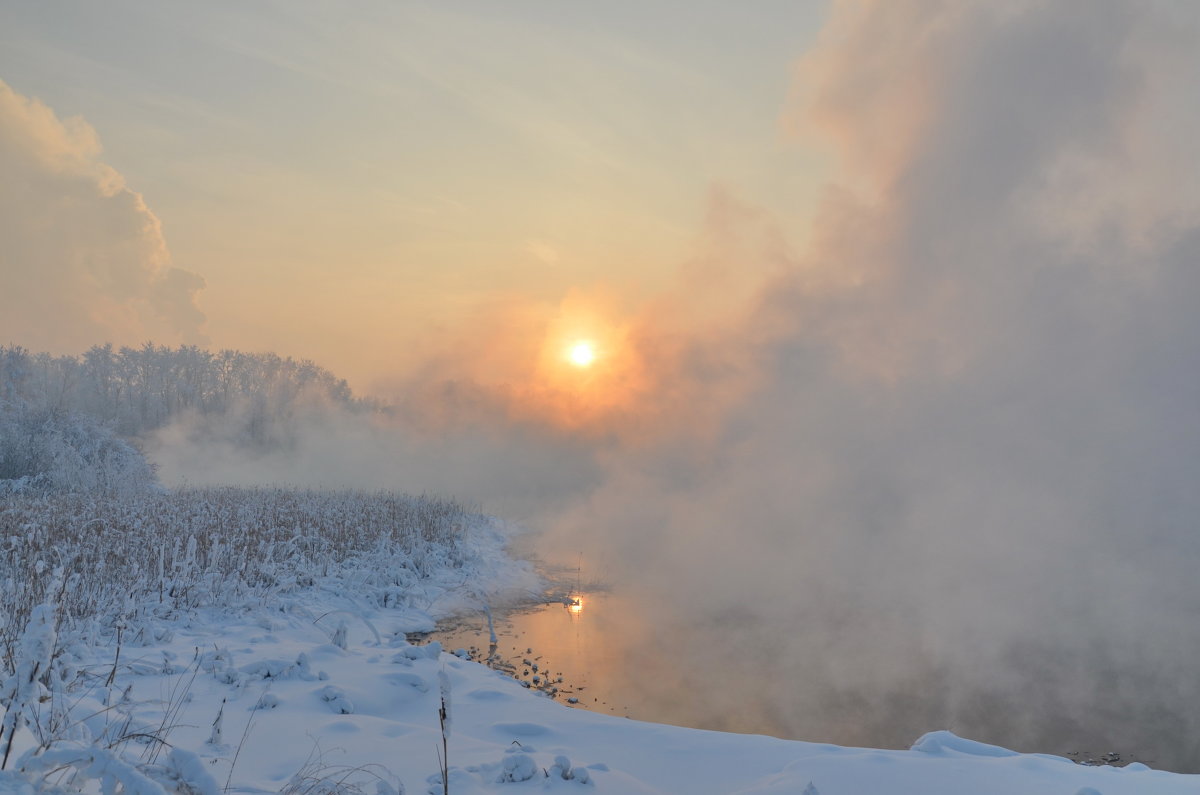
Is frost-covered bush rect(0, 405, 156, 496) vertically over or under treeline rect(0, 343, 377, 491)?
under

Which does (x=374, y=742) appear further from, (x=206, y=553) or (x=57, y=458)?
(x=57, y=458)

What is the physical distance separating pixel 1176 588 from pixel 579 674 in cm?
2017

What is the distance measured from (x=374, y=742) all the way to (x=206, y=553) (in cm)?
992

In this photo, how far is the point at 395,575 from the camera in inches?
600

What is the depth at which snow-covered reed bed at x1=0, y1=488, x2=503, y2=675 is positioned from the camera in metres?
9.45

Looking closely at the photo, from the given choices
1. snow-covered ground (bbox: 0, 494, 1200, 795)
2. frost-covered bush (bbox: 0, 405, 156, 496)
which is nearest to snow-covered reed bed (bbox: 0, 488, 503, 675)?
snow-covered ground (bbox: 0, 494, 1200, 795)

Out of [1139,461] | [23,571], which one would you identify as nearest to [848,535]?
[1139,461]

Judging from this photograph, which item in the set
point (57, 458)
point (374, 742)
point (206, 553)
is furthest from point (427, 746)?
point (57, 458)

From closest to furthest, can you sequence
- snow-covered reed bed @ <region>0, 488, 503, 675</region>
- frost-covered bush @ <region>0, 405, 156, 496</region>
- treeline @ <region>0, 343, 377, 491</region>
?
snow-covered reed bed @ <region>0, 488, 503, 675</region>
frost-covered bush @ <region>0, 405, 156, 496</region>
treeline @ <region>0, 343, 377, 491</region>

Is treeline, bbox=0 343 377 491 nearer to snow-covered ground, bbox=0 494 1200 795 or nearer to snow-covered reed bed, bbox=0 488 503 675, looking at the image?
snow-covered reed bed, bbox=0 488 503 675

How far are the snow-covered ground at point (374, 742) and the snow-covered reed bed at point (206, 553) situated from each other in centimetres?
104

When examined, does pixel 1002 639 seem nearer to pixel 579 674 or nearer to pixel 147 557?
pixel 579 674

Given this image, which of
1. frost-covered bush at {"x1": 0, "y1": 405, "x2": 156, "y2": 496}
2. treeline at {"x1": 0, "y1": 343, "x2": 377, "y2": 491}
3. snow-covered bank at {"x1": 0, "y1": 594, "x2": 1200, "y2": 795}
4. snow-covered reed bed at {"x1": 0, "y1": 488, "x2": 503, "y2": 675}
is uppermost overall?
treeline at {"x1": 0, "y1": 343, "x2": 377, "y2": 491}

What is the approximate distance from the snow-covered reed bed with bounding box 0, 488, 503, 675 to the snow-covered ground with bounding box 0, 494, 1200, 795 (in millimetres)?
1038
